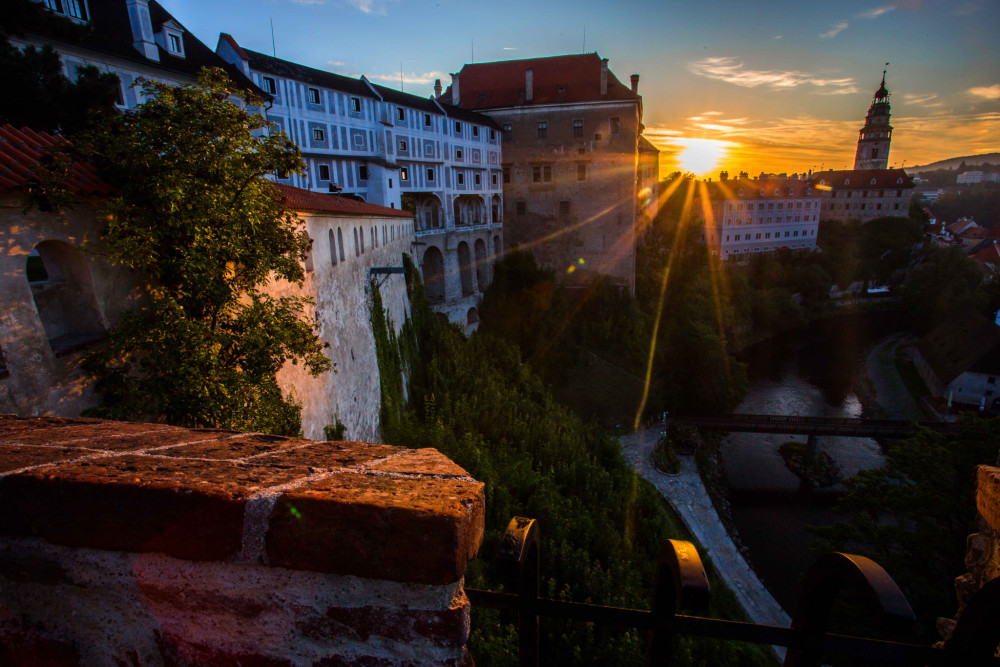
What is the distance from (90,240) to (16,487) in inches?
201

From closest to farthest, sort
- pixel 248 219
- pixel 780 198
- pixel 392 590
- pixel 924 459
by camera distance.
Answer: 1. pixel 392 590
2. pixel 248 219
3. pixel 924 459
4. pixel 780 198

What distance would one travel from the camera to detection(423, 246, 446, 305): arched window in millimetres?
32625

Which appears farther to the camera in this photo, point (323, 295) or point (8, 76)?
point (323, 295)

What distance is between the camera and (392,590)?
142 centimetres

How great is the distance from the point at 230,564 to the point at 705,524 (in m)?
24.0

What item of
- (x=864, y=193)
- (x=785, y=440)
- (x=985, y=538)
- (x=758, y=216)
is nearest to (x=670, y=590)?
(x=985, y=538)

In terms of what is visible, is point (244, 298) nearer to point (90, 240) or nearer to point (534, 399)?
point (90, 240)

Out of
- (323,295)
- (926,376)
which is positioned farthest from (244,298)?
(926,376)

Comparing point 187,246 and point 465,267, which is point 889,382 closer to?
point 465,267


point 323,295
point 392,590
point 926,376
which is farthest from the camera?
point 926,376

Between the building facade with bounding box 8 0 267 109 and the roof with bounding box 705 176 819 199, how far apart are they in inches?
2179

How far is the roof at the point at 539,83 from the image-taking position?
38375 millimetres

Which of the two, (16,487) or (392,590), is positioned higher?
(16,487)

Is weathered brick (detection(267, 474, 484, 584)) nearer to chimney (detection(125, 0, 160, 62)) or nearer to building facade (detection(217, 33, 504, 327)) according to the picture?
chimney (detection(125, 0, 160, 62))
